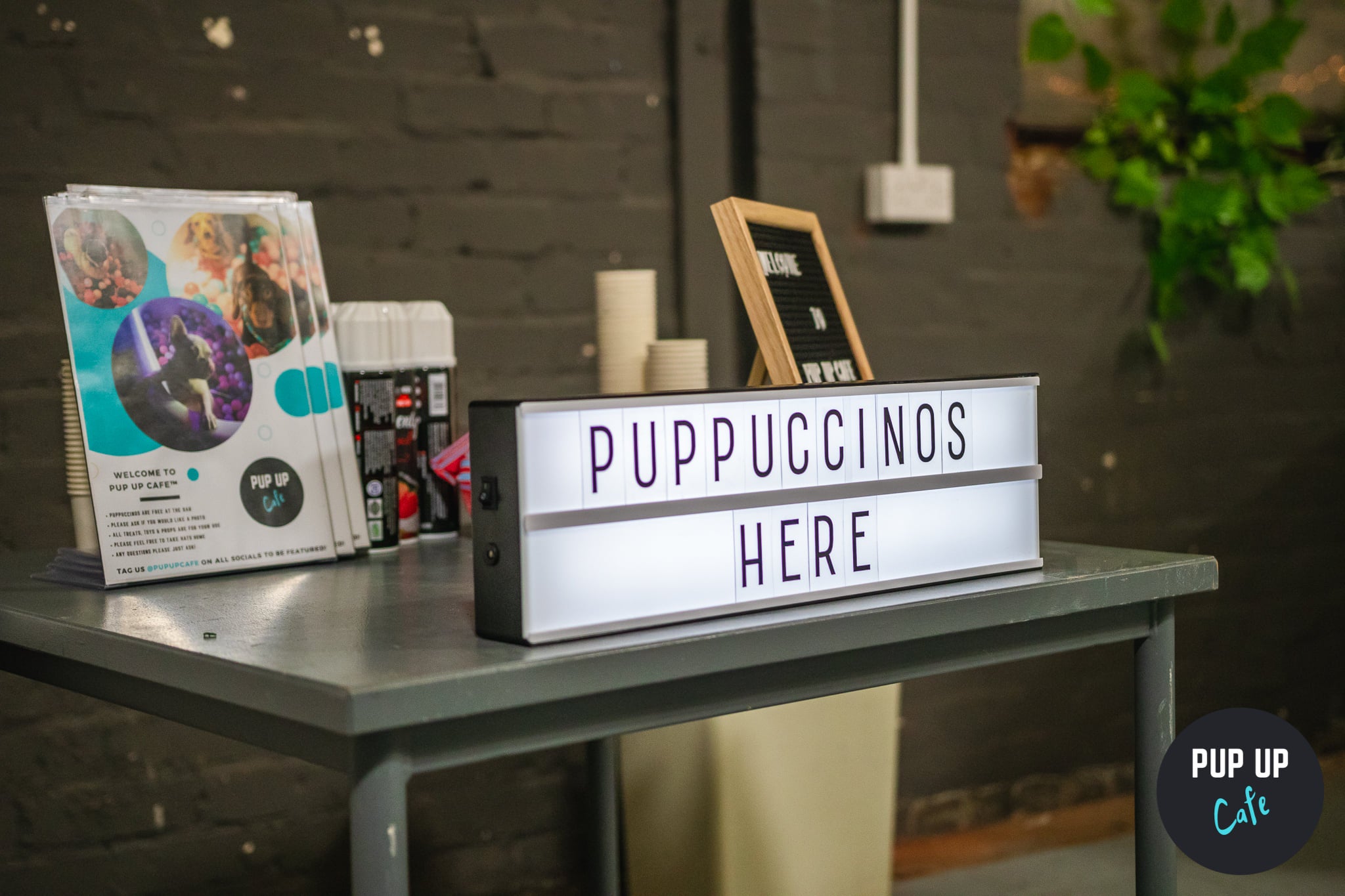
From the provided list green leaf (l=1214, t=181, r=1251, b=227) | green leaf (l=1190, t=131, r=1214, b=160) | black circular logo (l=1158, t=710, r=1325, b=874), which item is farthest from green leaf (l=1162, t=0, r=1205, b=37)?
black circular logo (l=1158, t=710, r=1325, b=874)

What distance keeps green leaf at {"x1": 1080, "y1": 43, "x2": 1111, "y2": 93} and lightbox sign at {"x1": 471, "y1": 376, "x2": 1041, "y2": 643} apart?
1558 mm

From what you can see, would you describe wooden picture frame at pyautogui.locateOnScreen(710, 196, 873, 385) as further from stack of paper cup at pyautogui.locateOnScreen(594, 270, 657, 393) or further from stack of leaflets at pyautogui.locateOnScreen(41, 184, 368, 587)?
stack of leaflets at pyautogui.locateOnScreen(41, 184, 368, 587)

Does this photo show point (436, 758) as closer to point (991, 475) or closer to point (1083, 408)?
point (991, 475)

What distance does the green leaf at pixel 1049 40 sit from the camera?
7.41ft

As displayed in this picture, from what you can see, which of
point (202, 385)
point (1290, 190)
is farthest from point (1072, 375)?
point (202, 385)

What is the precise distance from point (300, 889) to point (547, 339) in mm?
867

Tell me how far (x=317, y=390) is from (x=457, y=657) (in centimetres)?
52

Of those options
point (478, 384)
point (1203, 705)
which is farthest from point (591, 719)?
point (1203, 705)

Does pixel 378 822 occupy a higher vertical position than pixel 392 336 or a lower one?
lower

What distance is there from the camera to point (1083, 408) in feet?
7.69

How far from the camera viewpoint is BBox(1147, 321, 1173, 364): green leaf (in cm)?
239

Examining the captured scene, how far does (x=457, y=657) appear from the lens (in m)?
0.72

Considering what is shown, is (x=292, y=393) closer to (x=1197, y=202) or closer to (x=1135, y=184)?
(x=1135, y=184)

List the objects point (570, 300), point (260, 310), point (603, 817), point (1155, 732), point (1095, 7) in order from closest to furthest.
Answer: point (1155, 732)
point (260, 310)
point (603, 817)
point (570, 300)
point (1095, 7)
